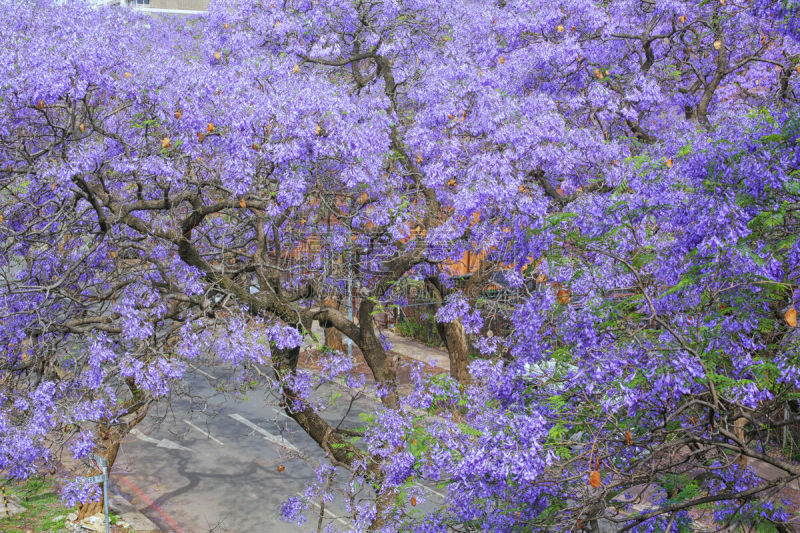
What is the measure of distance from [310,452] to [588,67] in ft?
32.8

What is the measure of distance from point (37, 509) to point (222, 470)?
377 cm

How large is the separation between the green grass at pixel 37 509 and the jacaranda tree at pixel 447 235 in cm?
167

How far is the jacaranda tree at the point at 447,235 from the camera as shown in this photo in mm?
6105

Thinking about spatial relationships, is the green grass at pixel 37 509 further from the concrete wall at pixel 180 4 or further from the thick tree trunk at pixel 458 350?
the concrete wall at pixel 180 4

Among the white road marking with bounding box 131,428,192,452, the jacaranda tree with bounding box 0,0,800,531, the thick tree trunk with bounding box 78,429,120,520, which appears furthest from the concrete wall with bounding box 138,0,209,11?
the thick tree trunk with bounding box 78,429,120,520

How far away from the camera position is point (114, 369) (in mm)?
10164

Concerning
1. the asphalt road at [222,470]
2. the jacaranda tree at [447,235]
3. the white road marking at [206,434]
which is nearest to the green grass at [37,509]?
the asphalt road at [222,470]

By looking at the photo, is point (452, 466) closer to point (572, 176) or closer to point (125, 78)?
point (125, 78)

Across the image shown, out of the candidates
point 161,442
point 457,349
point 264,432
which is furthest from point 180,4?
point 457,349

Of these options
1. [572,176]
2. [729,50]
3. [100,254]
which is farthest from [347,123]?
[729,50]

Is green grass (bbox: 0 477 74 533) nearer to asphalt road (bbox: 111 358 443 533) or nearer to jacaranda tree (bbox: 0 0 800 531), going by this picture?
asphalt road (bbox: 111 358 443 533)

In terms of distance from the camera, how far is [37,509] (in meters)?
13.3

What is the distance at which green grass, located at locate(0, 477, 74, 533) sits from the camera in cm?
1245

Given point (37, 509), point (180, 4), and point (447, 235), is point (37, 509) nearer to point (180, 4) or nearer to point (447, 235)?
point (447, 235)
